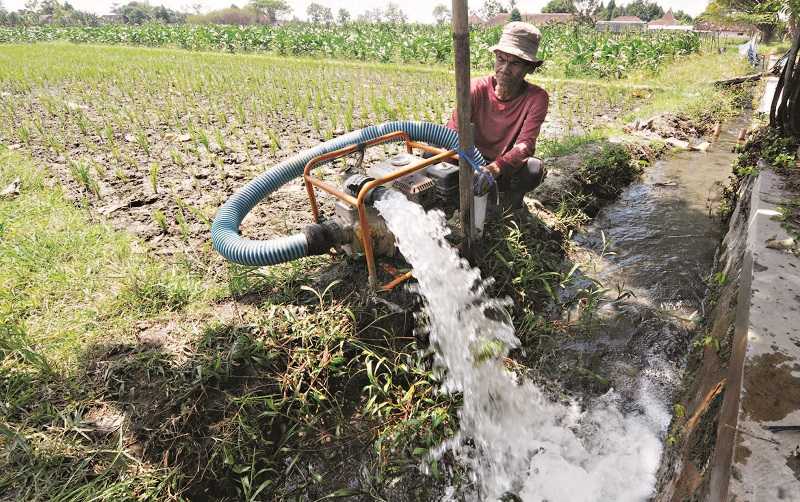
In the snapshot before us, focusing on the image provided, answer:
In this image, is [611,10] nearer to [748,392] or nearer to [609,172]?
[609,172]

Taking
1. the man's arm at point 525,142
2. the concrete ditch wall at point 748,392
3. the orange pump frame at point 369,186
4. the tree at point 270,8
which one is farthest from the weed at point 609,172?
the tree at point 270,8

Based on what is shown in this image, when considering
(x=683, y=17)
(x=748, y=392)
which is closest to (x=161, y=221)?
(x=748, y=392)

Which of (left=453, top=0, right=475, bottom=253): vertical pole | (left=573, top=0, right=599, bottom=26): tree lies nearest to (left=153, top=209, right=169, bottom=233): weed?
(left=453, top=0, right=475, bottom=253): vertical pole

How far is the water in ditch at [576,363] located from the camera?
1.88m

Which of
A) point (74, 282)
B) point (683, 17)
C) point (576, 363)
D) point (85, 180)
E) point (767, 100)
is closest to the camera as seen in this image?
point (576, 363)

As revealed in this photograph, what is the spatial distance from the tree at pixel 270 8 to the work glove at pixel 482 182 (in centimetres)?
8130

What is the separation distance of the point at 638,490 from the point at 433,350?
110 cm

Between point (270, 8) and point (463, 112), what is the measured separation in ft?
289

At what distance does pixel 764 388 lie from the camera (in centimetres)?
128

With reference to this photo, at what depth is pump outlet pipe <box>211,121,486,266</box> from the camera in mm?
2281

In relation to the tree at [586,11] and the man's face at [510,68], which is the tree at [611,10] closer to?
the tree at [586,11]

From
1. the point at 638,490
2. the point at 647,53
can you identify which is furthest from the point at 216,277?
the point at 647,53

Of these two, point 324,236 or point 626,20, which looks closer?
point 324,236

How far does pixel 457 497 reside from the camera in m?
1.78
